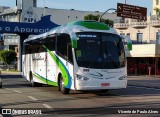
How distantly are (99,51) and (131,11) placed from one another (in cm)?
4104

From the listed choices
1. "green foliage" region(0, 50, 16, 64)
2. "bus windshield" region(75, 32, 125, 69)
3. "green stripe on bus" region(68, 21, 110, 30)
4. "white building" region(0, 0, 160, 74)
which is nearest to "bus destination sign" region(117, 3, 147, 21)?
"white building" region(0, 0, 160, 74)

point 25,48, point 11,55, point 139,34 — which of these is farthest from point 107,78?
point 11,55

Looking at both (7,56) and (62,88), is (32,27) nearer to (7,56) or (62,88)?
(62,88)

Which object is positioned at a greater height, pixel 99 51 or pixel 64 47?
pixel 64 47

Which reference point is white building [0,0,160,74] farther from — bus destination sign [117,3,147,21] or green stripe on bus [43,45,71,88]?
green stripe on bus [43,45,71,88]

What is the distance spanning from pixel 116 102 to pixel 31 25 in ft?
101

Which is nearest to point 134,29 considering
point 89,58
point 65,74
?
point 65,74

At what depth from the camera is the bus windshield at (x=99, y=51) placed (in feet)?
59.2

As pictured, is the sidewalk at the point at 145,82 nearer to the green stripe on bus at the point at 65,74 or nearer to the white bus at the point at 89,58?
the green stripe on bus at the point at 65,74

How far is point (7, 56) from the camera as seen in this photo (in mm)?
82938

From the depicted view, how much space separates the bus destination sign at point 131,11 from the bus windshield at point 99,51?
124 ft

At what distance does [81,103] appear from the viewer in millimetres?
15562

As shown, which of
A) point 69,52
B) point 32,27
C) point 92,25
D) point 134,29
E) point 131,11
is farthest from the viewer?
point 134,29

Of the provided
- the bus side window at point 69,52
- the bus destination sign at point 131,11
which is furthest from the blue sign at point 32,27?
the bus side window at point 69,52
